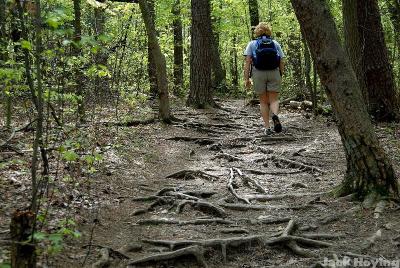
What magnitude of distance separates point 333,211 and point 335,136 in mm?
5034

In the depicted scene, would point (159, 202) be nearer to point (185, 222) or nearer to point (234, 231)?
point (185, 222)

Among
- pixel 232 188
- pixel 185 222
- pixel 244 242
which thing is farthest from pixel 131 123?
pixel 244 242

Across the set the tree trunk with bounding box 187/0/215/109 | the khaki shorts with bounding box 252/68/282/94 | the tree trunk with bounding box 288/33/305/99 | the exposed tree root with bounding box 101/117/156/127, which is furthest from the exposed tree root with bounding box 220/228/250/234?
the tree trunk with bounding box 288/33/305/99

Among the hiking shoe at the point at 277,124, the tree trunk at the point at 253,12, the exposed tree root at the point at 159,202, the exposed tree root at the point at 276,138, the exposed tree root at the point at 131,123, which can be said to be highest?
the tree trunk at the point at 253,12

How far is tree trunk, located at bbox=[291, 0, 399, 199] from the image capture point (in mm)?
5223

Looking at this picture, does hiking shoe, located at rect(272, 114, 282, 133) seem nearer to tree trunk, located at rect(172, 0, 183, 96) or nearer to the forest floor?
the forest floor

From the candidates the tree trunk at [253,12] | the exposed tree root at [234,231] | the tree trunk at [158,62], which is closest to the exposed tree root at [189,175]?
the exposed tree root at [234,231]

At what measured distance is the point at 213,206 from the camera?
591 cm

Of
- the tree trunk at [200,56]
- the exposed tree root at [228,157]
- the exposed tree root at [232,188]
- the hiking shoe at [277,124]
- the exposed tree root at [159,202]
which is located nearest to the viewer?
the exposed tree root at [159,202]

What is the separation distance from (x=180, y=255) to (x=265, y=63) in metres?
6.41

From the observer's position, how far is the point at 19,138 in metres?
8.14

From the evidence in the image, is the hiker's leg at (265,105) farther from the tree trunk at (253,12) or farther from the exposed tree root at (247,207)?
the tree trunk at (253,12)

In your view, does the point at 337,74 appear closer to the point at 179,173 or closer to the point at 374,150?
the point at 374,150

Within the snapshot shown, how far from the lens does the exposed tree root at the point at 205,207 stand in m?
5.81
